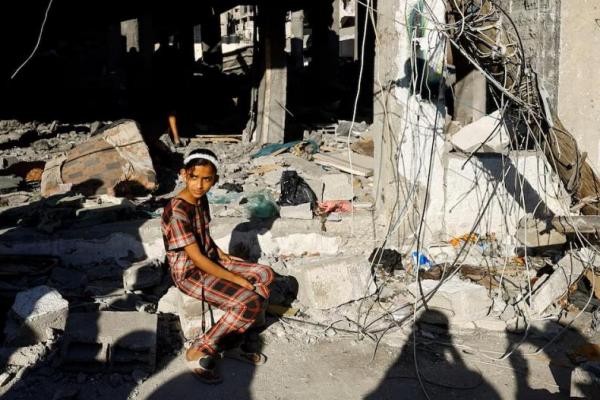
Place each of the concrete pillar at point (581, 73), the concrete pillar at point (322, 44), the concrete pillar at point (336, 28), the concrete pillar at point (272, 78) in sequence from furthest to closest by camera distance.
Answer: the concrete pillar at point (336, 28) < the concrete pillar at point (322, 44) < the concrete pillar at point (272, 78) < the concrete pillar at point (581, 73)

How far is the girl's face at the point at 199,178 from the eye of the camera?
433 centimetres

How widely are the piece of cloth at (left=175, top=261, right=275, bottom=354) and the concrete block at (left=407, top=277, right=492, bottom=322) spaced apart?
1.56 m

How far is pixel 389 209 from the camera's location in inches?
254

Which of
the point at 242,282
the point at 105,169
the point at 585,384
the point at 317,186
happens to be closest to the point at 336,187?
the point at 317,186

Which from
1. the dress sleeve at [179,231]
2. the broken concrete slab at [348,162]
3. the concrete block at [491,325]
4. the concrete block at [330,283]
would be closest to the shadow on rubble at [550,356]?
the concrete block at [491,325]

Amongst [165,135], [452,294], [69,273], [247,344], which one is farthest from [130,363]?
[165,135]

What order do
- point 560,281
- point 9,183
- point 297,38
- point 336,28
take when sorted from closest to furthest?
point 560,281 → point 9,183 → point 336,28 → point 297,38

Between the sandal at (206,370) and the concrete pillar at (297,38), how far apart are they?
55.3 ft

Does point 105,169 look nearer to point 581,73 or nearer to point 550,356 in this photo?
point 581,73

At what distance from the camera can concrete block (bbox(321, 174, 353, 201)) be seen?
7.61 m

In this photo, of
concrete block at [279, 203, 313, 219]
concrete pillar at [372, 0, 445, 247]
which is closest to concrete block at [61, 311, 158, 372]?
concrete block at [279, 203, 313, 219]

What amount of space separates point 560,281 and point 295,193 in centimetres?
293

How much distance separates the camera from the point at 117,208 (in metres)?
6.57

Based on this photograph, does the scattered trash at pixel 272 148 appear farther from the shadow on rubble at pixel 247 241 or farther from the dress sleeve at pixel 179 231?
the dress sleeve at pixel 179 231
